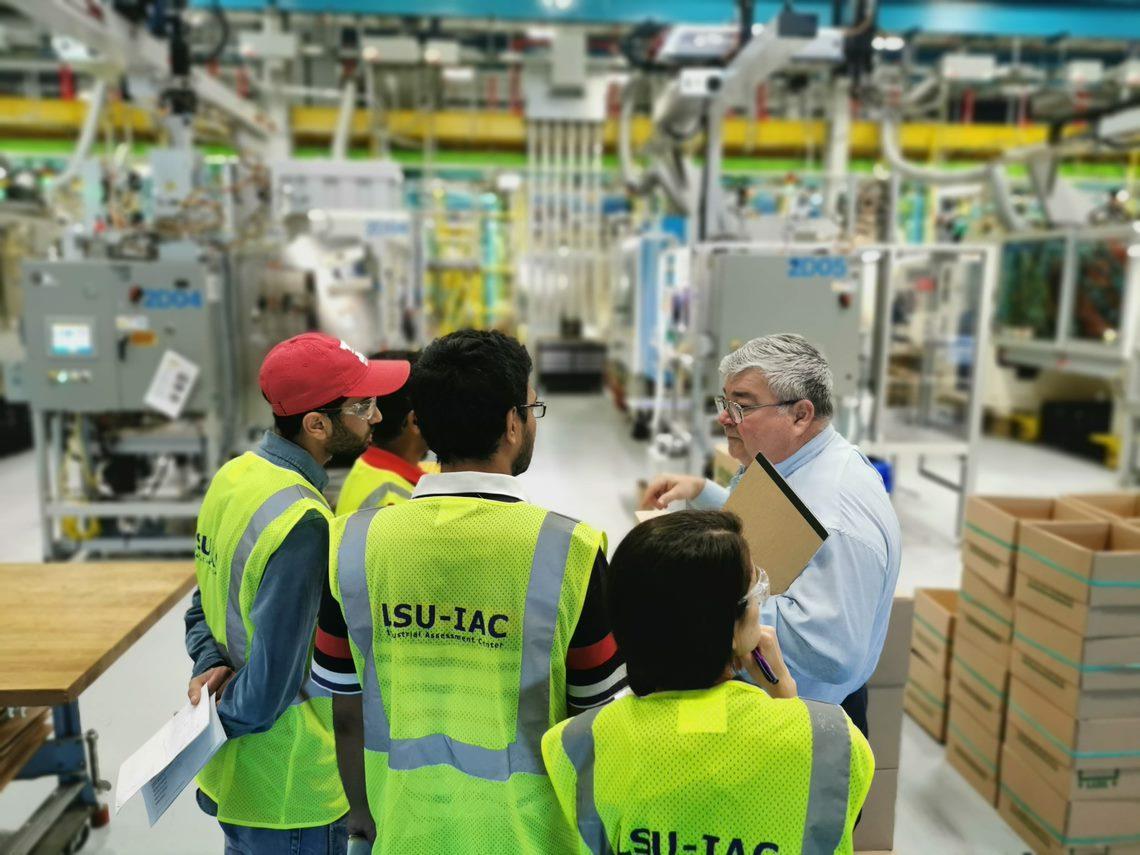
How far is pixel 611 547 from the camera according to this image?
5250 mm

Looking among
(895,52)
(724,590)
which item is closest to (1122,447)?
(895,52)

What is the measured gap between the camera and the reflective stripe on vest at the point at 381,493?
6.47ft

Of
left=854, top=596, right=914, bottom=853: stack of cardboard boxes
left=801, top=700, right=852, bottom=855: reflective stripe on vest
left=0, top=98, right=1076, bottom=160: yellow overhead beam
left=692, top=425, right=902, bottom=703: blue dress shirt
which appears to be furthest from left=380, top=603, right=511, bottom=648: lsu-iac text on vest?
left=0, top=98, right=1076, bottom=160: yellow overhead beam

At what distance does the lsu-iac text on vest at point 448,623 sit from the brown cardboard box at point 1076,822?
213cm

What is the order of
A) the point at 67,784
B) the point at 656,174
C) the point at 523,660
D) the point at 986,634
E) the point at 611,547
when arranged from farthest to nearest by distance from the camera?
the point at 656,174 → the point at 611,547 → the point at 986,634 → the point at 67,784 → the point at 523,660

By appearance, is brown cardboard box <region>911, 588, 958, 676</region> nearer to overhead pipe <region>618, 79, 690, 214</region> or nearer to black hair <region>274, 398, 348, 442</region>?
black hair <region>274, 398, 348, 442</region>

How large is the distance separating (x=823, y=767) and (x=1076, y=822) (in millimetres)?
1928

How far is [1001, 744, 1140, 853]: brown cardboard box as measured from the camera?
241 centimetres

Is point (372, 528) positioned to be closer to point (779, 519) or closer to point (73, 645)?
point (779, 519)

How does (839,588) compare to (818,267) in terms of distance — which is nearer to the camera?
(839,588)

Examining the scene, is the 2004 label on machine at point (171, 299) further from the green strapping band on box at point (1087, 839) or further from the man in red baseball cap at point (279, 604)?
the green strapping band on box at point (1087, 839)

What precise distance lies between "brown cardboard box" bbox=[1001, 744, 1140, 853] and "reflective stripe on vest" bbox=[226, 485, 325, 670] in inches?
91.6

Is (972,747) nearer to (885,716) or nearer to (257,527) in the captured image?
(885,716)

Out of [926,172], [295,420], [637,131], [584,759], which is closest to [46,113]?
[637,131]
